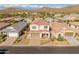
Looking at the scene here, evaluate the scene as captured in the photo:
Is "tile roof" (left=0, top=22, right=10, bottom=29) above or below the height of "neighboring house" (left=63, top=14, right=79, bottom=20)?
below

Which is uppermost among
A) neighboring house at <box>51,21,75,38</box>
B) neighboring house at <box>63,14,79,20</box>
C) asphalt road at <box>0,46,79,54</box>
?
neighboring house at <box>63,14,79,20</box>

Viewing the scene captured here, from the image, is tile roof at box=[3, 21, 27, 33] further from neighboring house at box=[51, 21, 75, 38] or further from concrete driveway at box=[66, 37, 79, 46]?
concrete driveway at box=[66, 37, 79, 46]

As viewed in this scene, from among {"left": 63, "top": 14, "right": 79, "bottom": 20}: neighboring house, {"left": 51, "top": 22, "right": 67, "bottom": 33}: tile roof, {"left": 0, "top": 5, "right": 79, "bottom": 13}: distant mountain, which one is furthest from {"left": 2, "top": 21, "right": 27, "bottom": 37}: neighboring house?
{"left": 63, "top": 14, "right": 79, "bottom": 20}: neighboring house

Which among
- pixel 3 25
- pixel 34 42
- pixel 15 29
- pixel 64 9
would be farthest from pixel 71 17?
pixel 3 25

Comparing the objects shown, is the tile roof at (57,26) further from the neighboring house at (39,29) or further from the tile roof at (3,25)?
the tile roof at (3,25)

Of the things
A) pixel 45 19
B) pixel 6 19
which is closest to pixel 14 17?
pixel 6 19
